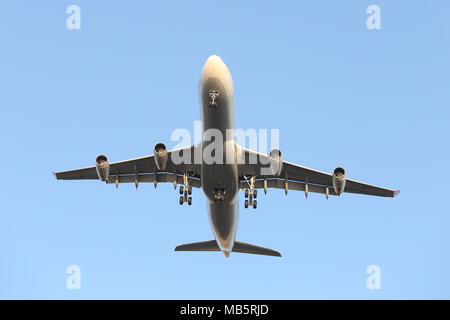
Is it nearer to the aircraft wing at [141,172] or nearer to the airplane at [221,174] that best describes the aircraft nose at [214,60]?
the airplane at [221,174]

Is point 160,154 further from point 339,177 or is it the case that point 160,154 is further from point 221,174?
point 339,177

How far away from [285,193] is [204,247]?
6.65m

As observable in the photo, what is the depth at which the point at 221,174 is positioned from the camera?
34094mm

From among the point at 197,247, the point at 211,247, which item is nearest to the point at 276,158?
the point at 211,247

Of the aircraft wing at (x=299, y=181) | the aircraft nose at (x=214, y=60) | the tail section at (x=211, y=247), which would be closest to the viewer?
the aircraft nose at (x=214, y=60)

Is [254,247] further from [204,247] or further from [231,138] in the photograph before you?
[231,138]

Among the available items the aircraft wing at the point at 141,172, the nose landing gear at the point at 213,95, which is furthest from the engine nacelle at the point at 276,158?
the nose landing gear at the point at 213,95

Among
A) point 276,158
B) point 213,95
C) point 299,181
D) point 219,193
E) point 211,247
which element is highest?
point 213,95

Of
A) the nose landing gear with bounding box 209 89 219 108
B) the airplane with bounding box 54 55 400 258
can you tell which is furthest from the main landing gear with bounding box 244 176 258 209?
the nose landing gear with bounding box 209 89 219 108

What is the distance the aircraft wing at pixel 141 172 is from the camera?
3803 cm

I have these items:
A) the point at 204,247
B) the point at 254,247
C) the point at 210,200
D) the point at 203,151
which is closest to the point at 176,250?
the point at 204,247

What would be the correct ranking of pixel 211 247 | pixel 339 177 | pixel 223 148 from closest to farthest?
pixel 223 148 < pixel 339 177 < pixel 211 247

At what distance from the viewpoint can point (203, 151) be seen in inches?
1329

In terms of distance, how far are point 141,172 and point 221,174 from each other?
7.72m
